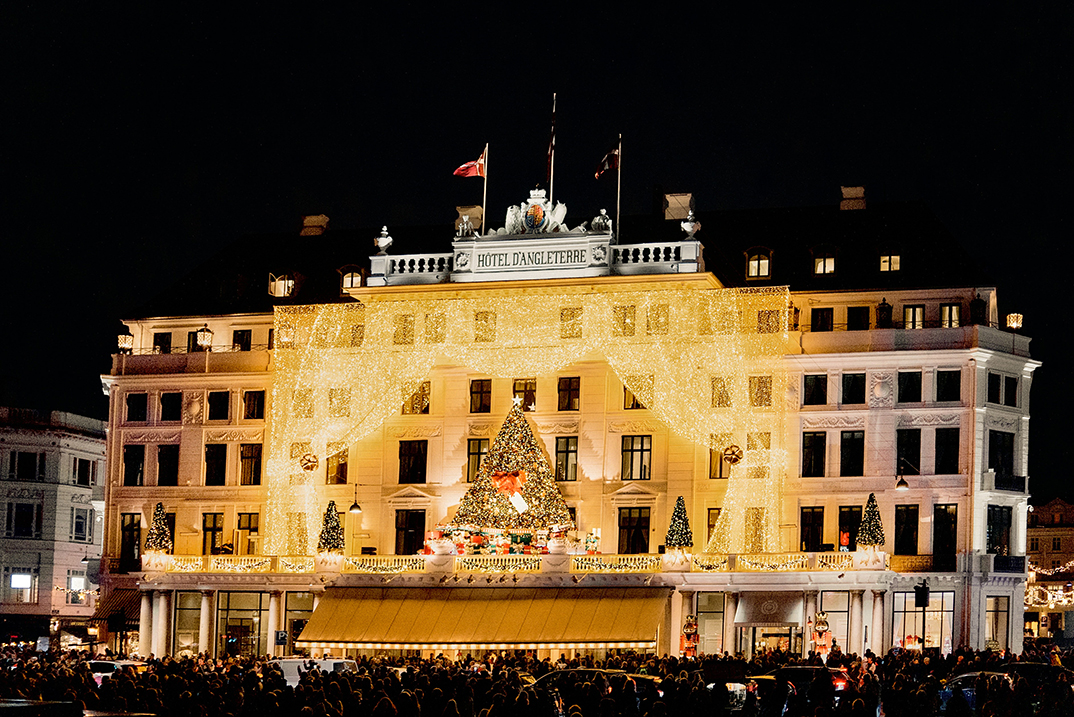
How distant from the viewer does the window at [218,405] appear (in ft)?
230

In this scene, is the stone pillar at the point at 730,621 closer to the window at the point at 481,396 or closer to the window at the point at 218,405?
the window at the point at 481,396

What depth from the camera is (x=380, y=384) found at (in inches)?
2594

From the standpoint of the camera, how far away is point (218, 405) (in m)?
70.2

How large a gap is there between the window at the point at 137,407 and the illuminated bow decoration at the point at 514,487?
57.4 ft

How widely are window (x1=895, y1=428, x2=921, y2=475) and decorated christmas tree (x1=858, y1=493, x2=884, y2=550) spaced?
13.2 ft

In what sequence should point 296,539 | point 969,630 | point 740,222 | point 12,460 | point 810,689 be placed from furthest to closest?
1. point 12,460
2. point 740,222
3. point 296,539
4. point 969,630
5. point 810,689

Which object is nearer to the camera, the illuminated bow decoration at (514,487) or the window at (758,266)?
the illuminated bow decoration at (514,487)

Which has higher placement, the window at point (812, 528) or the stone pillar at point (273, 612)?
the window at point (812, 528)

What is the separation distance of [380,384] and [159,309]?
13014 mm

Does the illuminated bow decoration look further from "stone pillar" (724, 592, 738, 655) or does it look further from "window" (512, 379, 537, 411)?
"stone pillar" (724, 592, 738, 655)

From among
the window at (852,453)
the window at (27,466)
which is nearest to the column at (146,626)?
the window at (27,466)

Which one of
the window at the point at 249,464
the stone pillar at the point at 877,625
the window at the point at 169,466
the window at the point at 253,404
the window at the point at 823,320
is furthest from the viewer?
the window at the point at 169,466

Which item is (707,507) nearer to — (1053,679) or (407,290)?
(407,290)

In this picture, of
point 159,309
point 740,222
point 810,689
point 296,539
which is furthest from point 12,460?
point 810,689
